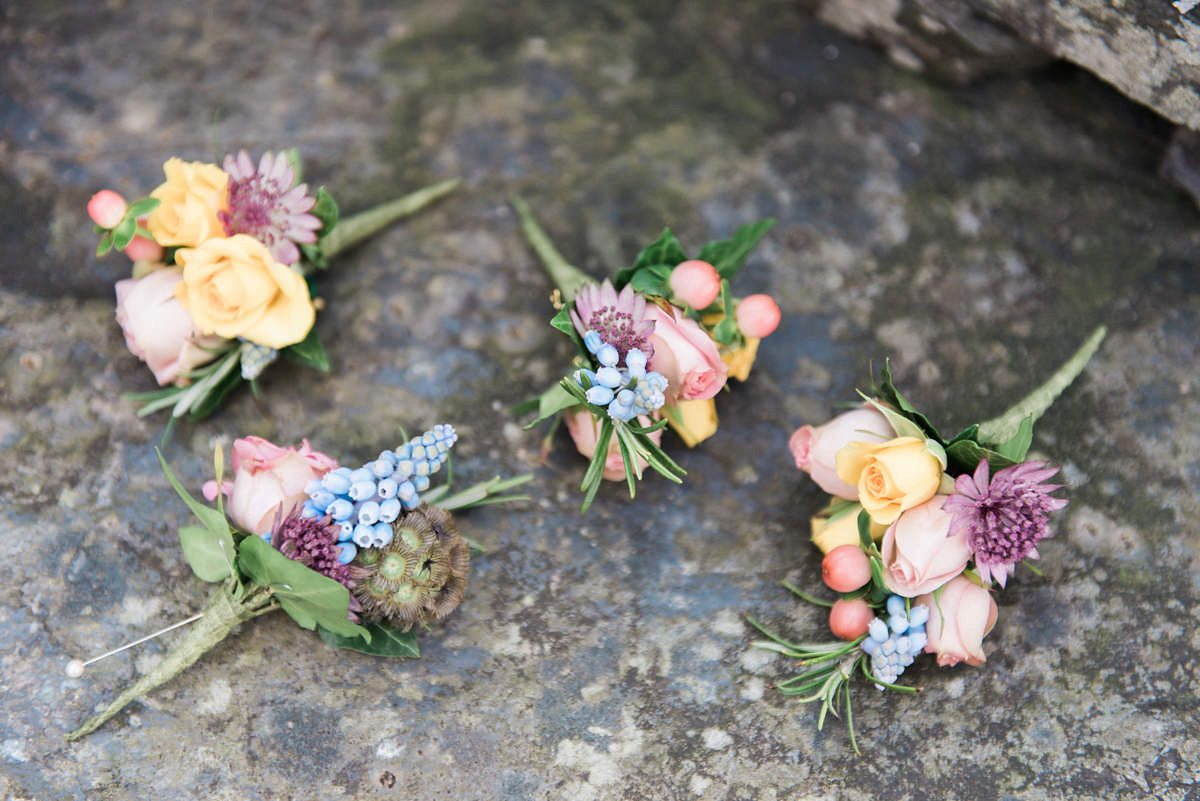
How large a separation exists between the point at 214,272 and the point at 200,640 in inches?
16.0

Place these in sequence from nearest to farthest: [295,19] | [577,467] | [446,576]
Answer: [446,576], [577,467], [295,19]

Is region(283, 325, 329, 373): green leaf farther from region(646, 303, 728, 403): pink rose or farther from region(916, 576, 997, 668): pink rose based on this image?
region(916, 576, 997, 668): pink rose

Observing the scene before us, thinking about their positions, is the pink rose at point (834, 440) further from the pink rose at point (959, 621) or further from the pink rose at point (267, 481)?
the pink rose at point (267, 481)

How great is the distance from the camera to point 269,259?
110 centimetres

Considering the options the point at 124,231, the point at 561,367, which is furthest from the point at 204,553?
the point at 561,367

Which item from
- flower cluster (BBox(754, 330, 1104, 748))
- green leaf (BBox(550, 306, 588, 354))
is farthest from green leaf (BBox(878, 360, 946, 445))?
green leaf (BBox(550, 306, 588, 354))

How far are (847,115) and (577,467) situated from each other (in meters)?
0.68

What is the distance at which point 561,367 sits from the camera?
1.28m

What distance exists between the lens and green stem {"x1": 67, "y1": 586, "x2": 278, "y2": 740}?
103cm

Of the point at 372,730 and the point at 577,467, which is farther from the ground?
the point at 577,467

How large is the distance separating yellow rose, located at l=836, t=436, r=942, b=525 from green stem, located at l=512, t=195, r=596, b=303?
0.38m

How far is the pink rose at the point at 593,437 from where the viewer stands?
110 centimetres

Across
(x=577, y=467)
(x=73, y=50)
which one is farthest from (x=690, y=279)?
(x=73, y=50)

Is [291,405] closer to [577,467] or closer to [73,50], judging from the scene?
[577,467]
